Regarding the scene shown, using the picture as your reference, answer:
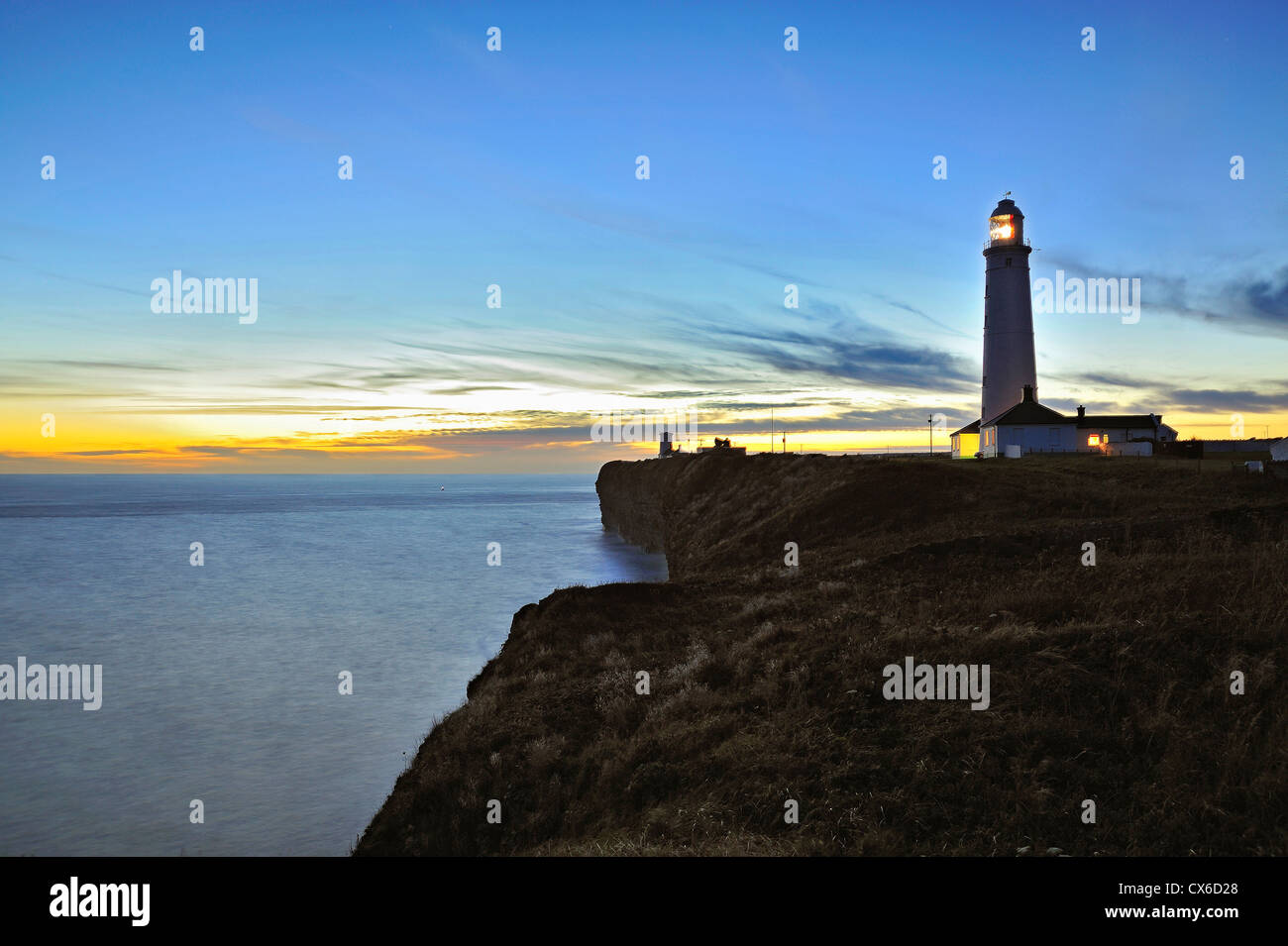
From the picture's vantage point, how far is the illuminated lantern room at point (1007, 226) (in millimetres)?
55469

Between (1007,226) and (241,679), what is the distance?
183 feet

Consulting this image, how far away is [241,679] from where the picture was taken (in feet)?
92.0

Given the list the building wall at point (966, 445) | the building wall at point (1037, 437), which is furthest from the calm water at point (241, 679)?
the building wall at point (966, 445)

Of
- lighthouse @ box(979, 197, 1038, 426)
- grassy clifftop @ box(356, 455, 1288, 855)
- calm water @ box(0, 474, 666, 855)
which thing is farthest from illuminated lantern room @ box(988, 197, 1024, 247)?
grassy clifftop @ box(356, 455, 1288, 855)

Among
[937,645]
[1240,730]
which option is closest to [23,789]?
[937,645]

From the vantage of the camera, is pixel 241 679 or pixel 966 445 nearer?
pixel 241 679

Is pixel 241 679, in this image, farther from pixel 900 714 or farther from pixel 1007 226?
pixel 1007 226

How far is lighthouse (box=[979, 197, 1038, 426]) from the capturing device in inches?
2180

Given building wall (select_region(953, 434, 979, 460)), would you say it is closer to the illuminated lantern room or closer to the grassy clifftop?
the illuminated lantern room

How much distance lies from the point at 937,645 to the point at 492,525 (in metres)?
97.9

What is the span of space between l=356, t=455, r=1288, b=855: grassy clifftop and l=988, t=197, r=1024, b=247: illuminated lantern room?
132 ft

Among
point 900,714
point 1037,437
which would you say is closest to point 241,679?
point 900,714

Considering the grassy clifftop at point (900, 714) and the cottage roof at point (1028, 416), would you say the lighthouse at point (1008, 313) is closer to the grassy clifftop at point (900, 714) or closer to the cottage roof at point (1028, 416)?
the cottage roof at point (1028, 416)

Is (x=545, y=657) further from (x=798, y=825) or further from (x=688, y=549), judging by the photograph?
(x=688, y=549)
